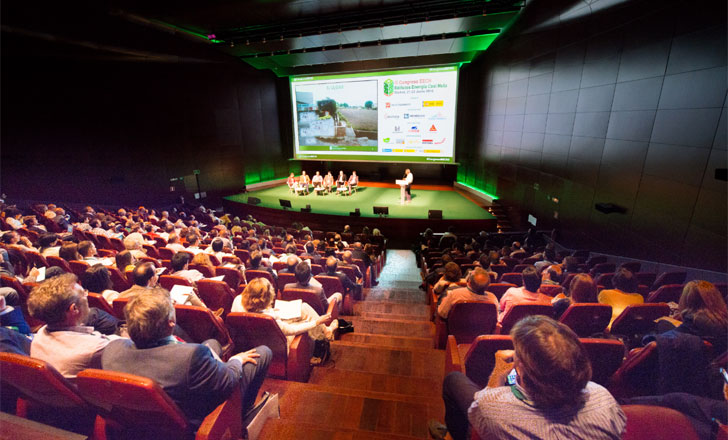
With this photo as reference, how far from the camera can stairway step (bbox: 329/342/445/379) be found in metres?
2.73

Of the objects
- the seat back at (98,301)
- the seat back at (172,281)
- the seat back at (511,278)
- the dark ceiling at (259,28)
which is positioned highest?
the dark ceiling at (259,28)

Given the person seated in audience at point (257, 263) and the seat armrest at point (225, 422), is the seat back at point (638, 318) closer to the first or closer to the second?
the seat armrest at point (225, 422)

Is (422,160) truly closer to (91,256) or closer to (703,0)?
(703,0)

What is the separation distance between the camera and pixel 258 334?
87.6 inches

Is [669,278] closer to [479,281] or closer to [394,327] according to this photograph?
[479,281]

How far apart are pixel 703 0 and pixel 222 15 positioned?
34.3ft

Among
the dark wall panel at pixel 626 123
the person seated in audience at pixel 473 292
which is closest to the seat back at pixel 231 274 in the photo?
the person seated in audience at pixel 473 292

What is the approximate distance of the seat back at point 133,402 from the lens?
4.03ft

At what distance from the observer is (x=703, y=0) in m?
4.15

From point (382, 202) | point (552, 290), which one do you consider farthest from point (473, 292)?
point (382, 202)

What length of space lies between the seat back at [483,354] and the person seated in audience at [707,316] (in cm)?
96

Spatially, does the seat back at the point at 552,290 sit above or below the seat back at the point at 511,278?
above

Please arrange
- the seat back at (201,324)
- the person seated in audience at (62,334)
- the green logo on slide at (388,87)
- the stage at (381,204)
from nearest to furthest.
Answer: the person seated in audience at (62,334) < the seat back at (201,324) < the stage at (381,204) < the green logo on slide at (388,87)

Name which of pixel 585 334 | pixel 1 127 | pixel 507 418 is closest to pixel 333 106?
pixel 1 127
